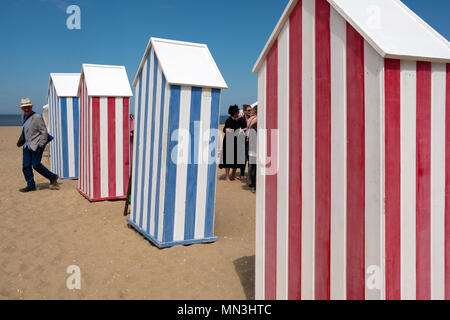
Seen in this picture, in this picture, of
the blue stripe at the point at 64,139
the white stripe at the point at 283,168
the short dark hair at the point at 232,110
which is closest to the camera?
the white stripe at the point at 283,168

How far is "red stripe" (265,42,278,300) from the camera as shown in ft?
8.25

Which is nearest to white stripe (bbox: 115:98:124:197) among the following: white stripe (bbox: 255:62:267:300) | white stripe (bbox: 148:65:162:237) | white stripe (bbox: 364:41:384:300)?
white stripe (bbox: 148:65:162:237)

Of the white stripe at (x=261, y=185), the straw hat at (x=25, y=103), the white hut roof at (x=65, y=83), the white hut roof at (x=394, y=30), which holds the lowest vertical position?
the white stripe at (x=261, y=185)

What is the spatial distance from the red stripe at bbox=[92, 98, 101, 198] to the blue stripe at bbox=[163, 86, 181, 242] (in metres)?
2.65

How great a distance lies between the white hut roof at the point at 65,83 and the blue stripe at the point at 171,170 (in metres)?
5.82

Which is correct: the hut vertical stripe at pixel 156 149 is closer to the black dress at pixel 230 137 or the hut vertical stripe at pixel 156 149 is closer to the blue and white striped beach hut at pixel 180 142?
the blue and white striped beach hut at pixel 180 142

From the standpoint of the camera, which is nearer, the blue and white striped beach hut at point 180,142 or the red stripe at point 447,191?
the red stripe at point 447,191

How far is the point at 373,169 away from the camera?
1.80 metres

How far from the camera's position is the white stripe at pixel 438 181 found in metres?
1.91

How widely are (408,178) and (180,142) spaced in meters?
2.60

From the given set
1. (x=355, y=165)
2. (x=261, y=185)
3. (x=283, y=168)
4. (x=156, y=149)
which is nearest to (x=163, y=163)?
(x=156, y=149)

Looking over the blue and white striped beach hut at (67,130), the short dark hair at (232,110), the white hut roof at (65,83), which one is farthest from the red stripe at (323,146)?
the white hut roof at (65,83)

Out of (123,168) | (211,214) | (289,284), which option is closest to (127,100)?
(123,168)
